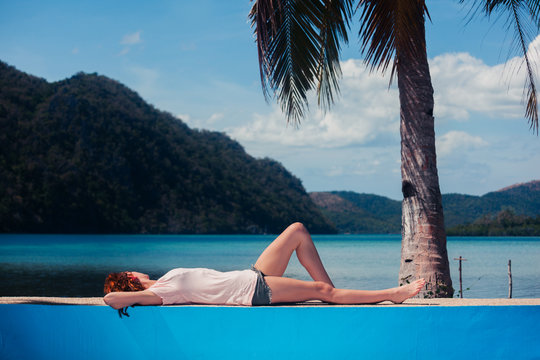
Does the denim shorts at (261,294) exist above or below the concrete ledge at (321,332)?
above

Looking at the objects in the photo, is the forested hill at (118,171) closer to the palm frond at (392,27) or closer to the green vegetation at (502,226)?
the green vegetation at (502,226)

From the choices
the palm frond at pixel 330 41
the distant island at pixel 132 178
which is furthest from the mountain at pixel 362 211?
the palm frond at pixel 330 41

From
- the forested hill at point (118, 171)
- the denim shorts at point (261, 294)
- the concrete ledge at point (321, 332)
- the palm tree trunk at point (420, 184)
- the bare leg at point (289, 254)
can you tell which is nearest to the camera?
the concrete ledge at point (321, 332)

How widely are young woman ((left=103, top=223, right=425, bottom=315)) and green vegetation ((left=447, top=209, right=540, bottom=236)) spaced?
8304cm

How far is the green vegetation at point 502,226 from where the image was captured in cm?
8050

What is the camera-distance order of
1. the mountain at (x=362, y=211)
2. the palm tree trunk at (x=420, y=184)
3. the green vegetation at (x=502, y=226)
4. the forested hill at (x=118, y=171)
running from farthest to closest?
the mountain at (x=362, y=211) < the green vegetation at (x=502, y=226) < the forested hill at (x=118, y=171) < the palm tree trunk at (x=420, y=184)

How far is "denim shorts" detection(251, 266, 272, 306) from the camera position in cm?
387

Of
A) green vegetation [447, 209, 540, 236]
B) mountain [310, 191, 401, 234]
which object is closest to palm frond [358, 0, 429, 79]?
green vegetation [447, 209, 540, 236]

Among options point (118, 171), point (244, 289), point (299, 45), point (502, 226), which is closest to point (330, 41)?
point (299, 45)

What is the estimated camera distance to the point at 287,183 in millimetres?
88812

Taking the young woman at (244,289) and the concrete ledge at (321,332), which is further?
the young woman at (244,289)

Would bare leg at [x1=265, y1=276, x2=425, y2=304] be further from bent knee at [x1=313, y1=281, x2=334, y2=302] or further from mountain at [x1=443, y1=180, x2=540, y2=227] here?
mountain at [x1=443, y1=180, x2=540, y2=227]

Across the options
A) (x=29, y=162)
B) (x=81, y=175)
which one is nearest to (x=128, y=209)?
(x=81, y=175)

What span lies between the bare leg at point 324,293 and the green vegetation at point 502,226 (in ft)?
272
